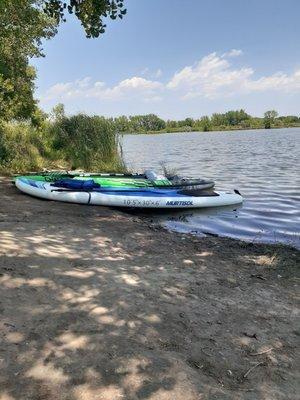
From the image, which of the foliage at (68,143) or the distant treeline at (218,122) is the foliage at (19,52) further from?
the distant treeline at (218,122)

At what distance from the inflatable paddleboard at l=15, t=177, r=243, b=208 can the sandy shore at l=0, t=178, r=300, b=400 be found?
5072 mm

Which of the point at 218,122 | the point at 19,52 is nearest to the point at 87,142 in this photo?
the point at 19,52

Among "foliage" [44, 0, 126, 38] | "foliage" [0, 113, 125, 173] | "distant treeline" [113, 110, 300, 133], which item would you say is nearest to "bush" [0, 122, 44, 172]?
"foliage" [0, 113, 125, 173]

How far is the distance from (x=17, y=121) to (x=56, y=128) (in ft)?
7.48

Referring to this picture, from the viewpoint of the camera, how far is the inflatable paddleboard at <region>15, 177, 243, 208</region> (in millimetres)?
14070

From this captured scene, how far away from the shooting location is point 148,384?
371cm

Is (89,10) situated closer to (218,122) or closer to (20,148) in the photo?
(20,148)

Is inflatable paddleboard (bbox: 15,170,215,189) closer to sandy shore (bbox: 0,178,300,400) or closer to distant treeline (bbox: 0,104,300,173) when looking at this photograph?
distant treeline (bbox: 0,104,300,173)

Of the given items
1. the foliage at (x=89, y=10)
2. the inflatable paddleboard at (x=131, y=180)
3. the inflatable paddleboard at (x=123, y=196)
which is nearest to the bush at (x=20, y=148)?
the inflatable paddleboard at (x=131, y=180)

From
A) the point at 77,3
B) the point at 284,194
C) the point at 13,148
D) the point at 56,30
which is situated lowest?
the point at 284,194

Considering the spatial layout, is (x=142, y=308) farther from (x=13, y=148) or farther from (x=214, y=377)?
(x=13, y=148)

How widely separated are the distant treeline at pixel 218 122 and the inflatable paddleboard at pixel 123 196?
161 metres

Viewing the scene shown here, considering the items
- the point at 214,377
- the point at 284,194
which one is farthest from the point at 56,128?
the point at 214,377

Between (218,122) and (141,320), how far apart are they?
A: 593ft
